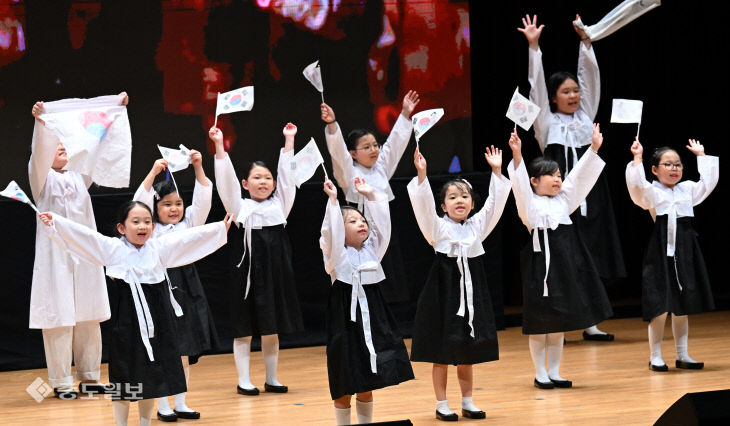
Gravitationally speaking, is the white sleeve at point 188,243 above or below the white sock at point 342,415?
above

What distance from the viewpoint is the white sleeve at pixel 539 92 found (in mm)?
6617

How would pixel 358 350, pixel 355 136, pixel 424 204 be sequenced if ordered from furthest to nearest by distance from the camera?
pixel 355 136 → pixel 424 204 → pixel 358 350

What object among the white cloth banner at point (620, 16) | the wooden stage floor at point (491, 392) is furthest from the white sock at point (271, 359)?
the white cloth banner at point (620, 16)

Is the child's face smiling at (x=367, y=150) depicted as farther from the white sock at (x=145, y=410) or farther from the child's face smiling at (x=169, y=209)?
the white sock at (x=145, y=410)

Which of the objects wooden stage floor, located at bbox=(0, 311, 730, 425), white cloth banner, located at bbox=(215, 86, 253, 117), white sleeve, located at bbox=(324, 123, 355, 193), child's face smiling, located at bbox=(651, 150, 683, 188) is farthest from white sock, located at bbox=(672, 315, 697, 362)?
white cloth banner, located at bbox=(215, 86, 253, 117)

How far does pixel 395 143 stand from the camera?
255 inches

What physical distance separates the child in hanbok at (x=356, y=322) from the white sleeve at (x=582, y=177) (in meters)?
1.44

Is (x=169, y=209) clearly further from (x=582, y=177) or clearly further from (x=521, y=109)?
(x=582, y=177)

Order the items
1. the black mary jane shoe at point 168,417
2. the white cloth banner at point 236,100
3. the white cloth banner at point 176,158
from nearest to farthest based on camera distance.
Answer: the black mary jane shoe at point 168,417 → the white cloth banner at point 176,158 → the white cloth banner at point 236,100

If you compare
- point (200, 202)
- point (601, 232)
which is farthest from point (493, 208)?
point (601, 232)

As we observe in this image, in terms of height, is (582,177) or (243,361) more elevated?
(582,177)

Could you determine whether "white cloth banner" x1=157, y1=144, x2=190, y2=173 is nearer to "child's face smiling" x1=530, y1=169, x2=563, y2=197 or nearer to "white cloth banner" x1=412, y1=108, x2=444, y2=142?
"white cloth banner" x1=412, y1=108, x2=444, y2=142

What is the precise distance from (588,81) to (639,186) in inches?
54.4

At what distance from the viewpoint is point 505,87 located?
26.1ft
